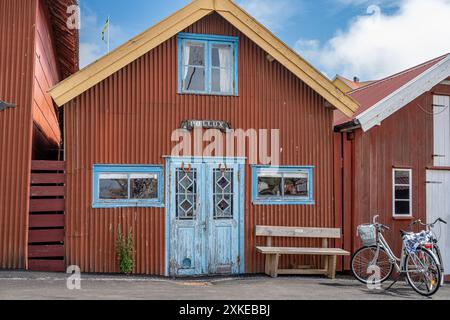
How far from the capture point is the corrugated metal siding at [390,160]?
11.3 m

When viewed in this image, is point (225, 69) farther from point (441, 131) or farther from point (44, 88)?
point (441, 131)

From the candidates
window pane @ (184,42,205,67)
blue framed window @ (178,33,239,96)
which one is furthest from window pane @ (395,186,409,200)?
window pane @ (184,42,205,67)

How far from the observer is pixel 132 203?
1031 cm

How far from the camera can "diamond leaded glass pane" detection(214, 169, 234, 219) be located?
10.8 m

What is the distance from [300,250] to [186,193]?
2630mm

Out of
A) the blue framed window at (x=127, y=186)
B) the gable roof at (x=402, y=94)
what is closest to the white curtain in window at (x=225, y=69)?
the blue framed window at (x=127, y=186)

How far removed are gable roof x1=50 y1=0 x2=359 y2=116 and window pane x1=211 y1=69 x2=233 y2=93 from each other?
93 centimetres

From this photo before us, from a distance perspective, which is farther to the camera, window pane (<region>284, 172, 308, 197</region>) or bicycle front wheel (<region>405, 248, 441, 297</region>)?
window pane (<region>284, 172, 308, 197</region>)

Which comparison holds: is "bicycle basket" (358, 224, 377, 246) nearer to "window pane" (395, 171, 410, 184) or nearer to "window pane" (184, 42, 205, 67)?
"window pane" (395, 171, 410, 184)

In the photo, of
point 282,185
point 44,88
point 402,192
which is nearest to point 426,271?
point 402,192

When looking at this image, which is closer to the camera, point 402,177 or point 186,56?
point 186,56

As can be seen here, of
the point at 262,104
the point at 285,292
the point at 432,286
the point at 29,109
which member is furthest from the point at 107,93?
the point at 432,286

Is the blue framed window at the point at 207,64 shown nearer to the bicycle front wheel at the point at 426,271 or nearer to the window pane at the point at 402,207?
the window pane at the point at 402,207

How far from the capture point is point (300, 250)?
34.5 feet
